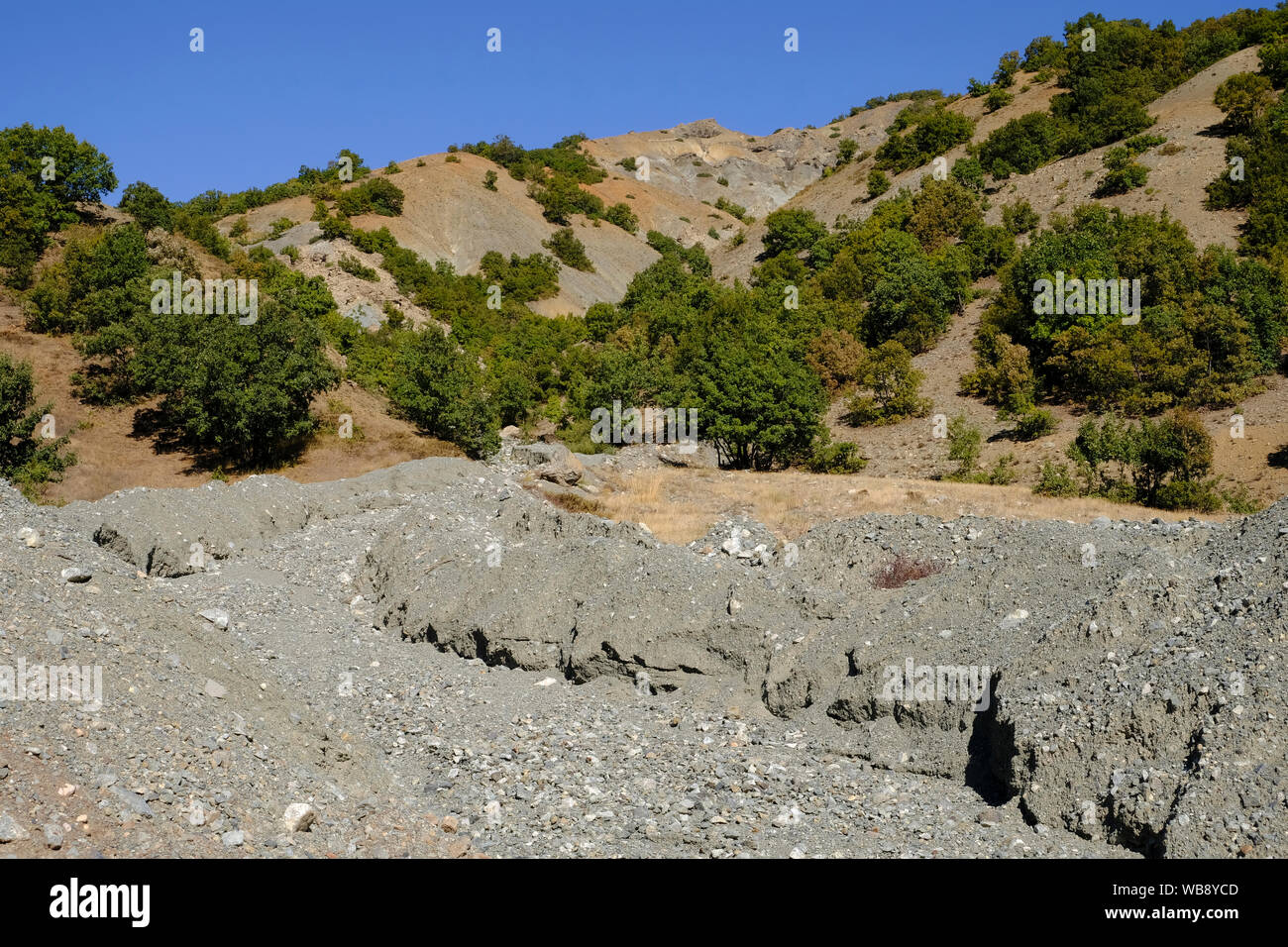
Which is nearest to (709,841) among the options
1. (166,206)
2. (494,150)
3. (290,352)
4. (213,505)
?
(213,505)

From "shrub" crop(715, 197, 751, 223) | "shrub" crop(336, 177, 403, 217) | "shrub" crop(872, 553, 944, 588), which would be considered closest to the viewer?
"shrub" crop(872, 553, 944, 588)

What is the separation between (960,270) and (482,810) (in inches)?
1682

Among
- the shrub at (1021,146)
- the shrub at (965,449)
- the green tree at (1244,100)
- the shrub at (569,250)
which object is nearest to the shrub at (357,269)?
the shrub at (569,250)

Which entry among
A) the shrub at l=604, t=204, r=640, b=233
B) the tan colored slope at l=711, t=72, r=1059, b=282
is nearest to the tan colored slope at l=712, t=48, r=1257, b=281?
the tan colored slope at l=711, t=72, r=1059, b=282

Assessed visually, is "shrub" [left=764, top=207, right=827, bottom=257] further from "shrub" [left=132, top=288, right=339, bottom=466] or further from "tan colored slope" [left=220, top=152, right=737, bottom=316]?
"shrub" [left=132, top=288, right=339, bottom=466]

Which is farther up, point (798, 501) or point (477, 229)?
point (477, 229)

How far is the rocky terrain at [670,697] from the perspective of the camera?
8.49 m

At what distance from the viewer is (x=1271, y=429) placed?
3033 centimetres

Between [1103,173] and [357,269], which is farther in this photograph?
[357,269]

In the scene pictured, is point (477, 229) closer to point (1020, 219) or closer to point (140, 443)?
point (1020, 219)

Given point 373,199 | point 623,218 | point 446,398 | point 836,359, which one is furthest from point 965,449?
point 623,218

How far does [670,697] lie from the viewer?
527 inches

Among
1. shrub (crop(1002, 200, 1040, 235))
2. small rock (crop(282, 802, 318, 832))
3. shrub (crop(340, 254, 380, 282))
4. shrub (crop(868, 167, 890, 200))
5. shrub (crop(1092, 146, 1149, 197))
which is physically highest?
shrub (crop(868, 167, 890, 200))

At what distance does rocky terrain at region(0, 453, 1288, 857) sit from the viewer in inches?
334
